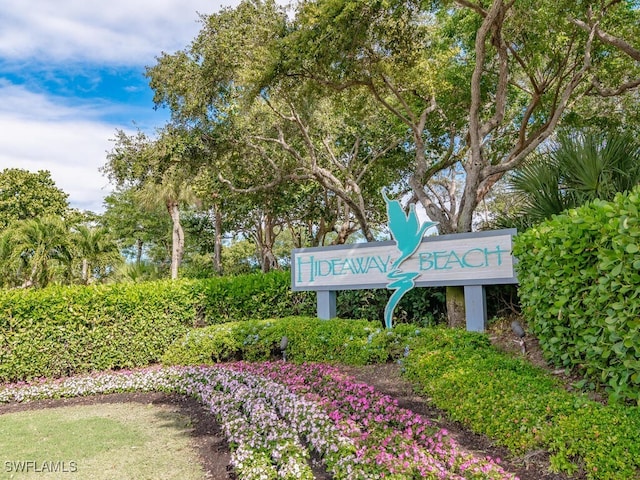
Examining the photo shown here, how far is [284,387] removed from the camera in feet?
18.3

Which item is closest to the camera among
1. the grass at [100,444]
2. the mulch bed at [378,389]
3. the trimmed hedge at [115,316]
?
the mulch bed at [378,389]

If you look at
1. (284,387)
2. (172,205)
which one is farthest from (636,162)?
(172,205)

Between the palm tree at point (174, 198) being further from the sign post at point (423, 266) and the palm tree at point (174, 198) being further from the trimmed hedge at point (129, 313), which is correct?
the sign post at point (423, 266)

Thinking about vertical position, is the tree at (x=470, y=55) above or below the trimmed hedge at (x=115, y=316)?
above

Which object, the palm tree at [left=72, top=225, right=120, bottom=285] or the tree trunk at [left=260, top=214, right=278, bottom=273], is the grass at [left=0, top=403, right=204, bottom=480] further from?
the tree trunk at [left=260, top=214, right=278, bottom=273]

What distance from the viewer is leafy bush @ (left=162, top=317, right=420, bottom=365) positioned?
6914 mm

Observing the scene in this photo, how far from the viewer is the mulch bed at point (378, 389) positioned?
11.9ft

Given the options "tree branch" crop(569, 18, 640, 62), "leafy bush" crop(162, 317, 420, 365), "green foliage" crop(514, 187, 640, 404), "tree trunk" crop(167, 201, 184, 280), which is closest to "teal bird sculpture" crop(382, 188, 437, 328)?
"leafy bush" crop(162, 317, 420, 365)

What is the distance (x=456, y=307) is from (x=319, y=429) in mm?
4624

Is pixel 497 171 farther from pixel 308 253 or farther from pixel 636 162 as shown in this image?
pixel 308 253

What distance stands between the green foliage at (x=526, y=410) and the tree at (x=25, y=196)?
27528 mm

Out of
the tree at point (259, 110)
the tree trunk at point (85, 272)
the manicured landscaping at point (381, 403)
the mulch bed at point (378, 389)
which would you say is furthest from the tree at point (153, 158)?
the mulch bed at point (378, 389)

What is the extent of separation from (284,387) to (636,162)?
210 inches

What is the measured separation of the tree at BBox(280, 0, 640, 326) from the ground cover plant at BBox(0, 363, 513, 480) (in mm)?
3576
